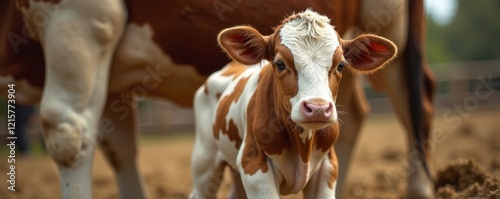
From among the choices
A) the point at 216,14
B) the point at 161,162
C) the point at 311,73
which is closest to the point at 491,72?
the point at 161,162

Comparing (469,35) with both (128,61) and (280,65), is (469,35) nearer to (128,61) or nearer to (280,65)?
(128,61)

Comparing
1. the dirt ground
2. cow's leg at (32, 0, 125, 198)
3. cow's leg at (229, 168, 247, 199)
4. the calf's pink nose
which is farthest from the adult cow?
the calf's pink nose

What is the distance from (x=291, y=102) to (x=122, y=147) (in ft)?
7.41

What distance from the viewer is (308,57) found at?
310 centimetres

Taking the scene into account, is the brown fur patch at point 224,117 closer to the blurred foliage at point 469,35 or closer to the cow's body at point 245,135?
the cow's body at point 245,135

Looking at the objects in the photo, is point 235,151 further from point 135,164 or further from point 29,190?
point 29,190

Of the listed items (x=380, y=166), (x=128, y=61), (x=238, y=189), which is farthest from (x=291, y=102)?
(x=380, y=166)

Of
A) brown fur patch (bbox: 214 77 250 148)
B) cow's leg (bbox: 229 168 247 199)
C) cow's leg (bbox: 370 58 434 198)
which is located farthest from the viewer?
cow's leg (bbox: 370 58 434 198)

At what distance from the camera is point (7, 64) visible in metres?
4.54

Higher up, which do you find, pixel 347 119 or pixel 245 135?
pixel 245 135

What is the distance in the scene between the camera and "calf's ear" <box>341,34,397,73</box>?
3.35 meters

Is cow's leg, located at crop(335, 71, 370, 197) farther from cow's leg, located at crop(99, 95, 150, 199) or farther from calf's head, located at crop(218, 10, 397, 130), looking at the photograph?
calf's head, located at crop(218, 10, 397, 130)

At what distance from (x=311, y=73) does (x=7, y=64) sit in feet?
6.97

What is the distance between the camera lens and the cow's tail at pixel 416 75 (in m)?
5.14
